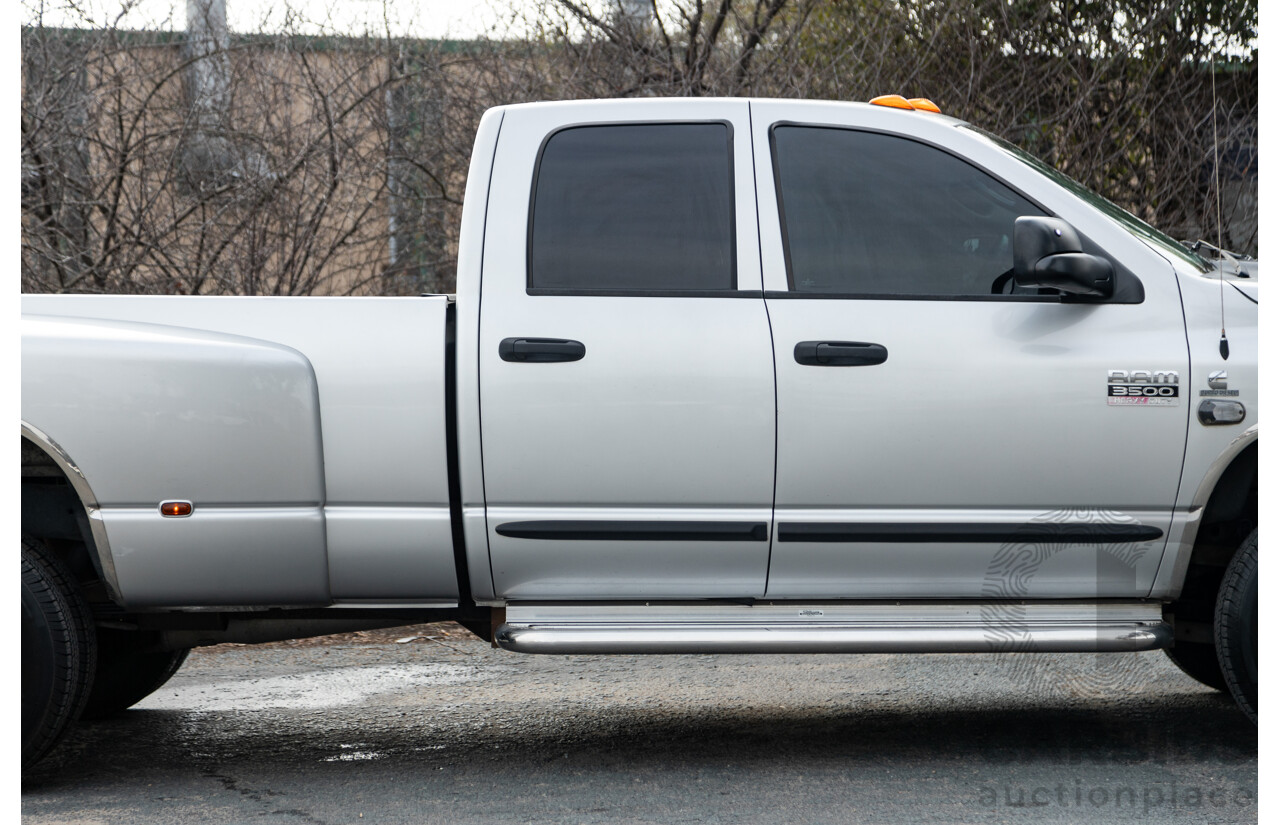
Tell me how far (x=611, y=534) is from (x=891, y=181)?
1.45 metres

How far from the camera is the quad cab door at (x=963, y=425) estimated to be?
3775mm

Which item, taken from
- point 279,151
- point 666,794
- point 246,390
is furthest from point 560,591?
point 279,151

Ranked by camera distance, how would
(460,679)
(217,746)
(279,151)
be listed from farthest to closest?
(279,151) → (460,679) → (217,746)

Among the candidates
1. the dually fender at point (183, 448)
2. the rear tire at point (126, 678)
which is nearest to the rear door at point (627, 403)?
the dually fender at point (183, 448)

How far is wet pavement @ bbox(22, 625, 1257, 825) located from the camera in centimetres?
369

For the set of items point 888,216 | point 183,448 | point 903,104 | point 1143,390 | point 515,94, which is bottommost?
point 183,448

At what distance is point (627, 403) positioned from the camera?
3.77 m

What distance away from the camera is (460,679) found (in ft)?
18.4

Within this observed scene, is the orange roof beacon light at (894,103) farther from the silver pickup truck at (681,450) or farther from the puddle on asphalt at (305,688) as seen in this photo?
the puddle on asphalt at (305,688)

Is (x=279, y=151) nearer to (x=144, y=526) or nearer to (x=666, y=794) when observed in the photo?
(x=144, y=526)

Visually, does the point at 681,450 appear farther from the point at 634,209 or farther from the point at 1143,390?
the point at 1143,390

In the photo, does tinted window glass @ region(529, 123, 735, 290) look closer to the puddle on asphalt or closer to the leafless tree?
the puddle on asphalt

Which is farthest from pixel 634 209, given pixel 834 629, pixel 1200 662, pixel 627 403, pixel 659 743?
pixel 1200 662

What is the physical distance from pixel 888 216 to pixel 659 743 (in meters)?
2.01
